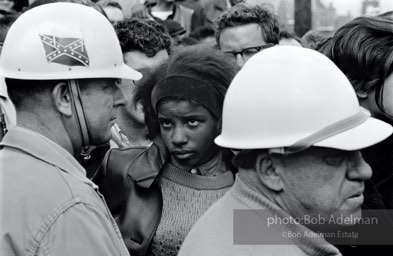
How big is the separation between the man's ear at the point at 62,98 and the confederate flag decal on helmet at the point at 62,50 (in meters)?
0.09

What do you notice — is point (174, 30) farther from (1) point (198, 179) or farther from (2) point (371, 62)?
(2) point (371, 62)

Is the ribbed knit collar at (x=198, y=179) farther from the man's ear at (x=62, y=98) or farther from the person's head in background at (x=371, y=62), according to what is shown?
the man's ear at (x=62, y=98)

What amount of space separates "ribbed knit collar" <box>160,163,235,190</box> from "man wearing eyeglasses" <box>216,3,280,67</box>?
1.33 m

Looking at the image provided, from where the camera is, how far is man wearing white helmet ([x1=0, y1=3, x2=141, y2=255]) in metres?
2.31

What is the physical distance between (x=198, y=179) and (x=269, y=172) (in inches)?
47.2

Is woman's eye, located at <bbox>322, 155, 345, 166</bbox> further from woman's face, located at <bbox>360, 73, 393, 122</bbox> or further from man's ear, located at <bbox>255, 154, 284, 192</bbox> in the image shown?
woman's face, located at <bbox>360, 73, 393, 122</bbox>

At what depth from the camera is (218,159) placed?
138 inches

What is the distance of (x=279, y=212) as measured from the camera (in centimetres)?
220

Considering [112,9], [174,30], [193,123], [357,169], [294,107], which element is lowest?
[174,30]

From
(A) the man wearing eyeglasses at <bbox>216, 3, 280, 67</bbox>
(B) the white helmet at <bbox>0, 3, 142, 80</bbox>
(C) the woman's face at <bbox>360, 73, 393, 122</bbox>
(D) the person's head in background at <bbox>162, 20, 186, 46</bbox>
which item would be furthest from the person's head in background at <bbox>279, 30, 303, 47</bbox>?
(B) the white helmet at <bbox>0, 3, 142, 80</bbox>

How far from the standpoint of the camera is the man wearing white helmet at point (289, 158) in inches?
84.7

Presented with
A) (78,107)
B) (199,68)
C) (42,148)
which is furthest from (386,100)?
(42,148)

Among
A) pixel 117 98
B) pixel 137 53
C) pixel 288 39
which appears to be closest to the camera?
pixel 117 98

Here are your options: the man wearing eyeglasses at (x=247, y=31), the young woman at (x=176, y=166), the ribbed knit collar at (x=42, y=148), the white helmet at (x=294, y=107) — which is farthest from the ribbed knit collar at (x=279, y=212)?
the man wearing eyeglasses at (x=247, y=31)
